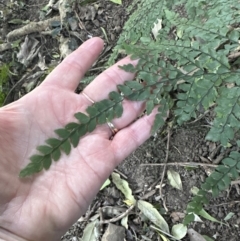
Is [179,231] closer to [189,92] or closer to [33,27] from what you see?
[189,92]

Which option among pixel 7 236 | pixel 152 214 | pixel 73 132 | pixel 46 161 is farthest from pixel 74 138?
pixel 152 214

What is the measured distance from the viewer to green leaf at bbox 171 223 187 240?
2202 millimetres

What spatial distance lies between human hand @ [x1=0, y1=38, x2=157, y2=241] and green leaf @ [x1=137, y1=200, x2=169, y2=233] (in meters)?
0.62

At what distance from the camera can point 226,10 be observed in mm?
1798

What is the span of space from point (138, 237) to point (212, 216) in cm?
41

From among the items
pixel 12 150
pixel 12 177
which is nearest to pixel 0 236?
pixel 12 177

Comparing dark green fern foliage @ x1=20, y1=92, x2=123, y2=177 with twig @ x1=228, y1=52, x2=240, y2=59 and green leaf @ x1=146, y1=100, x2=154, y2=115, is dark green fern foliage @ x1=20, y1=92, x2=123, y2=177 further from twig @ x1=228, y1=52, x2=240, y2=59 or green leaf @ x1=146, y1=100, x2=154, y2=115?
twig @ x1=228, y1=52, x2=240, y2=59

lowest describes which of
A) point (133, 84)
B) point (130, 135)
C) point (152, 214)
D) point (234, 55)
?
point (152, 214)

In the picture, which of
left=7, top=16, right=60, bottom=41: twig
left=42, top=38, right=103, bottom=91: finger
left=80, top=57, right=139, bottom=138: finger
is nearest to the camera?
left=80, top=57, right=139, bottom=138: finger

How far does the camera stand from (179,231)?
2.22m

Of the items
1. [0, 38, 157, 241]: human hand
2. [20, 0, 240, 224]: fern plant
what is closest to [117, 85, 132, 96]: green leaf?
[20, 0, 240, 224]: fern plant

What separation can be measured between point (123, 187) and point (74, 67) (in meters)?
0.82

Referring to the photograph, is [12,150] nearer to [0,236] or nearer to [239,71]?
[0,236]

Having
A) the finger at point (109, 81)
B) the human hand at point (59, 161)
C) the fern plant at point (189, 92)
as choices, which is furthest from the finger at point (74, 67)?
the fern plant at point (189, 92)
